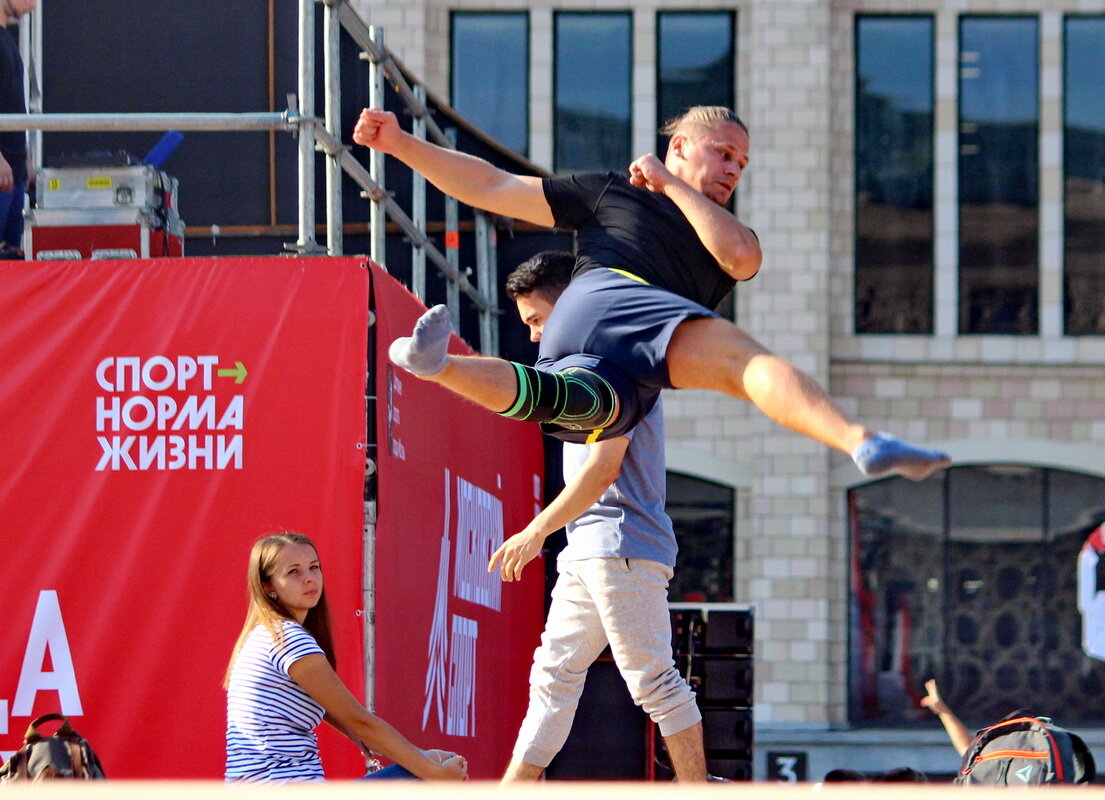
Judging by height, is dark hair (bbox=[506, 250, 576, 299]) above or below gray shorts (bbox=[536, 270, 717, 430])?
above

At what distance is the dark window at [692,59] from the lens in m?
17.4

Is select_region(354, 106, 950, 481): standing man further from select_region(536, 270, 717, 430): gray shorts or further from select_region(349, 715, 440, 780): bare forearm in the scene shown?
select_region(349, 715, 440, 780): bare forearm

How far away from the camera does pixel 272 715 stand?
4.29 metres

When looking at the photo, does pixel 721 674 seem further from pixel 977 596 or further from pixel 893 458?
pixel 977 596

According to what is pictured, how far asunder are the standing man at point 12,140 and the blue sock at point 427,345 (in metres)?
3.80

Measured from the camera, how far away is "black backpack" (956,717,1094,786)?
16.8 feet

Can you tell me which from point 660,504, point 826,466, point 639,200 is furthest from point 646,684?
point 826,466

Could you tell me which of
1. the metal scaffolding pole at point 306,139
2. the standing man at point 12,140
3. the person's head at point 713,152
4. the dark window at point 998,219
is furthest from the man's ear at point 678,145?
the dark window at point 998,219

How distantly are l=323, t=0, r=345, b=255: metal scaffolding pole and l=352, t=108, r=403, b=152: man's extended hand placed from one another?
107 centimetres

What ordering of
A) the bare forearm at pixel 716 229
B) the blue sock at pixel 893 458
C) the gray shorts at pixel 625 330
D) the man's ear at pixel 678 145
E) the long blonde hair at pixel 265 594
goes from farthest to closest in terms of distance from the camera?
the man's ear at pixel 678 145, the long blonde hair at pixel 265 594, the bare forearm at pixel 716 229, the gray shorts at pixel 625 330, the blue sock at pixel 893 458

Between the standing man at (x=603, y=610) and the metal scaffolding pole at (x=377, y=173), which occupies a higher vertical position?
the metal scaffolding pole at (x=377, y=173)

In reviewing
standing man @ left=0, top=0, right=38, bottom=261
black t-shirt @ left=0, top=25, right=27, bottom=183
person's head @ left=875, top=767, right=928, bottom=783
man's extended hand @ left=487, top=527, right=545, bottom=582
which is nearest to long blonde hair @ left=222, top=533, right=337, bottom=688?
man's extended hand @ left=487, top=527, right=545, bottom=582

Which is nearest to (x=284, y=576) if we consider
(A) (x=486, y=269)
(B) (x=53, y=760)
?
(B) (x=53, y=760)

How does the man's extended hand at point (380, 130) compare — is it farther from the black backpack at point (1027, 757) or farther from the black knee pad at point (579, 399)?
the black backpack at point (1027, 757)
